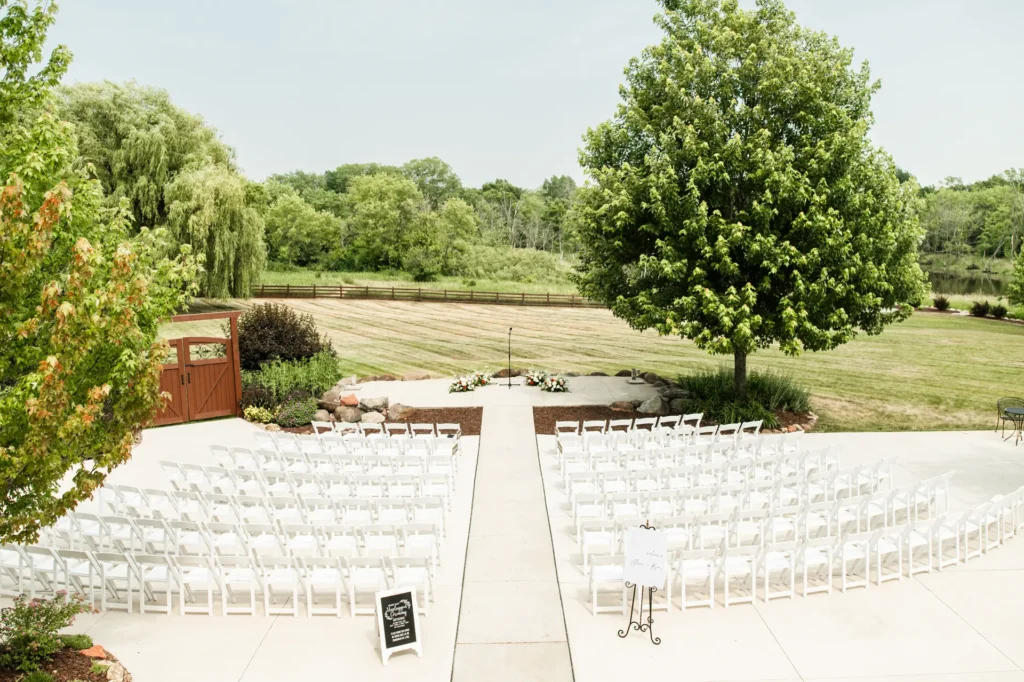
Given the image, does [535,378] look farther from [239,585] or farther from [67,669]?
[67,669]

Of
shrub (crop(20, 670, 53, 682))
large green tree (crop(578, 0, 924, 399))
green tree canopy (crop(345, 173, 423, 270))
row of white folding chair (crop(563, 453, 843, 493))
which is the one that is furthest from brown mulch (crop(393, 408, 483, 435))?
green tree canopy (crop(345, 173, 423, 270))

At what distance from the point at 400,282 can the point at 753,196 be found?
101 feet

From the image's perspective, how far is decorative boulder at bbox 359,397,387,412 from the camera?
18.8 metres

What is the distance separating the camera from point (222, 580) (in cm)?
821

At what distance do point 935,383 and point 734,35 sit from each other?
585 inches

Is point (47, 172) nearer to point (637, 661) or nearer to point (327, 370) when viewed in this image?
point (637, 661)

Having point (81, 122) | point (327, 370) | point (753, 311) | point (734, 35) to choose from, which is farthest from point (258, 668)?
point (81, 122)

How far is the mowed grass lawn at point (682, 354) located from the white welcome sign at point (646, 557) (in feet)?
41.7

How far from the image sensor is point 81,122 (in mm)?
28500

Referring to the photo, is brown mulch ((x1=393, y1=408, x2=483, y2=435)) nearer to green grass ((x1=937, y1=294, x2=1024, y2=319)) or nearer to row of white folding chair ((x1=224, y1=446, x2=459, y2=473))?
row of white folding chair ((x1=224, y1=446, x2=459, y2=473))

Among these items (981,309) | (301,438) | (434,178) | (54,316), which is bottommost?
(301,438)

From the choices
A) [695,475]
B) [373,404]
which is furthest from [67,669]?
[373,404]

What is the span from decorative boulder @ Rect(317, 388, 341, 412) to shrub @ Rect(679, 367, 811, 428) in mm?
9287

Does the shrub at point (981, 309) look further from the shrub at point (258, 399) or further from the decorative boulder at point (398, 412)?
the shrub at point (258, 399)
